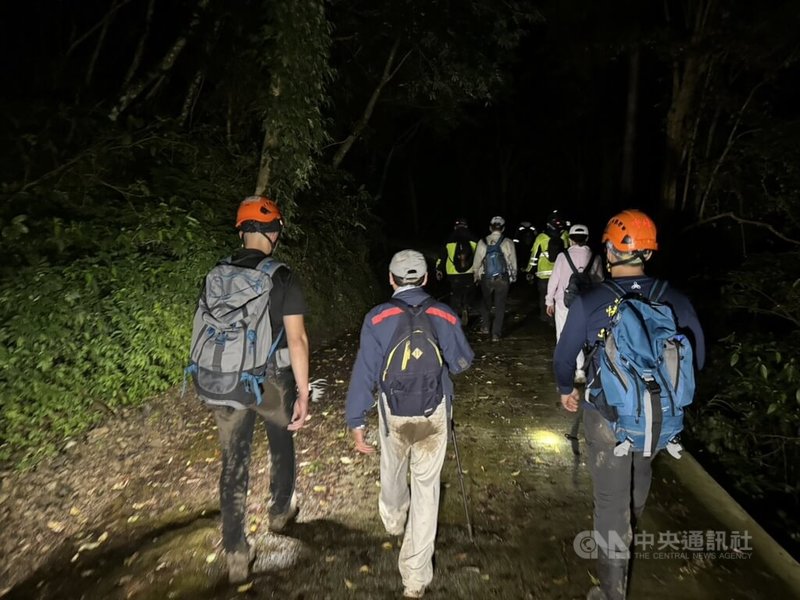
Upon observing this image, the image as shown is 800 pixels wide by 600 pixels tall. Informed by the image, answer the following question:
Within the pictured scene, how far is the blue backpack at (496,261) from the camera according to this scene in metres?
7.90

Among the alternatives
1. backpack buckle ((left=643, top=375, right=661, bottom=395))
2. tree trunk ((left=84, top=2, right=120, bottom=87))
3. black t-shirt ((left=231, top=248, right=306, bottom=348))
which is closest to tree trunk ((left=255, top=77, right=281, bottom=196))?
black t-shirt ((left=231, top=248, right=306, bottom=348))

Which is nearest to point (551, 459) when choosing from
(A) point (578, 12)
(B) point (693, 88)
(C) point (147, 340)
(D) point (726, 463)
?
Result: (D) point (726, 463)

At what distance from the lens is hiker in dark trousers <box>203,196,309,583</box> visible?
304 centimetres

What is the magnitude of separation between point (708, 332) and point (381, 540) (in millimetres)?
8635

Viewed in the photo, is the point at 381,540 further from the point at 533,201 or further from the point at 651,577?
the point at 533,201

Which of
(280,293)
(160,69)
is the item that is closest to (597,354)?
(280,293)

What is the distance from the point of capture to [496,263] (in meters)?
7.91

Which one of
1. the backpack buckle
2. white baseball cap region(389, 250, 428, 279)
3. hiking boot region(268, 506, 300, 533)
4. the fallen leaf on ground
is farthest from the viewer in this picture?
the fallen leaf on ground

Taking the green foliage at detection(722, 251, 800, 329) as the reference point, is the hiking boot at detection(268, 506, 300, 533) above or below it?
below

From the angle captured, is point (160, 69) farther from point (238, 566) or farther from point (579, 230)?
point (238, 566)

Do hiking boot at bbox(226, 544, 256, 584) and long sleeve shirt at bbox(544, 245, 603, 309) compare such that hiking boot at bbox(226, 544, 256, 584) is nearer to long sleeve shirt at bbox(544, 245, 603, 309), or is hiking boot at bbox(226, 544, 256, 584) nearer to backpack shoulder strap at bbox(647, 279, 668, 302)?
backpack shoulder strap at bbox(647, 279, 668, 302)

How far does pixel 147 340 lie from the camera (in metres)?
4.90

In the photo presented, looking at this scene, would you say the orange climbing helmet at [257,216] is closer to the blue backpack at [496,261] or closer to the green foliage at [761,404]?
the blue backpack at [496,261]

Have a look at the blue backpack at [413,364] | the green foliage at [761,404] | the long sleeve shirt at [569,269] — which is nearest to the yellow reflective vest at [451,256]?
the long sleeve shirt at [569,269]
